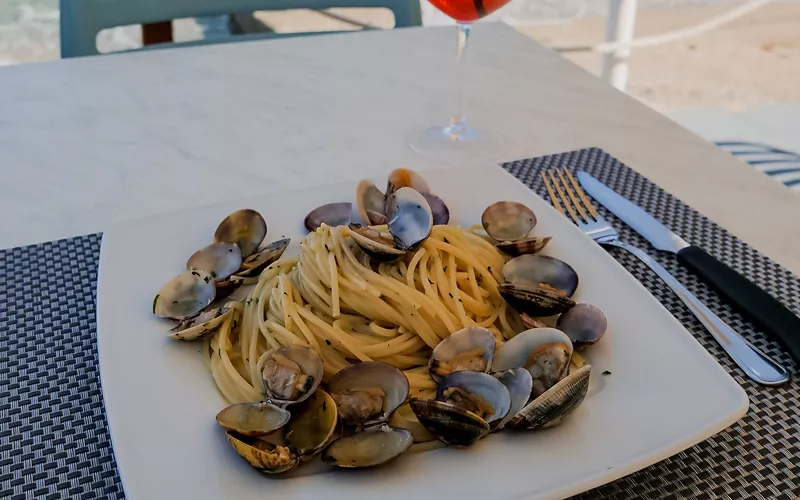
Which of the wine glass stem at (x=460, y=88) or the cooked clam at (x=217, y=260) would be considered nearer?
the cooked clam at (x=217, y=260)

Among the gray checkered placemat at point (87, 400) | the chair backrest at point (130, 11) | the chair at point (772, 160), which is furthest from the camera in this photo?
the chair at point (772, 160)

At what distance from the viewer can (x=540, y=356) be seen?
78 cm

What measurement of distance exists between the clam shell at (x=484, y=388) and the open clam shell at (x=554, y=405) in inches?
0.7

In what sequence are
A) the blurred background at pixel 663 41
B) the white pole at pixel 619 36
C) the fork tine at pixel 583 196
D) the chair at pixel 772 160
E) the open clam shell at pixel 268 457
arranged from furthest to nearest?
1. the blurred background at pixel 663 41
2. the white pole at pixel 619 36
3. the chair at pixel 772 160
4. the fork tine at pixel 583 196
5. the open clam shell at pixel 268 457

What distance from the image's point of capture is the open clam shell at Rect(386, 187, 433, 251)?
3.03ft

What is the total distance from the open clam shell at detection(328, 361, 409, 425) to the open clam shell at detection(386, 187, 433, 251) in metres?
0.20

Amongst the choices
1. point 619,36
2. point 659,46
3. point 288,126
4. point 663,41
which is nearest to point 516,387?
point 288,126

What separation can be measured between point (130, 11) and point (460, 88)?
3.20 ft

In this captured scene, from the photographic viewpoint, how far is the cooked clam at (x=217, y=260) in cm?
95

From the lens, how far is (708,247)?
3.73ft

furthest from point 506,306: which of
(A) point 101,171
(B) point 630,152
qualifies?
(A) point 101,171

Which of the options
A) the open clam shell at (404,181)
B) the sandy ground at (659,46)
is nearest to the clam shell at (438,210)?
the open clam shell at (404,181)

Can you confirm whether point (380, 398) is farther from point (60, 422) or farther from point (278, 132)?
point (278, 132)

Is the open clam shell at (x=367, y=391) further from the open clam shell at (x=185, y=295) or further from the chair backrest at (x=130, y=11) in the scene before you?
the chair backrest at (x=130, y=11)
